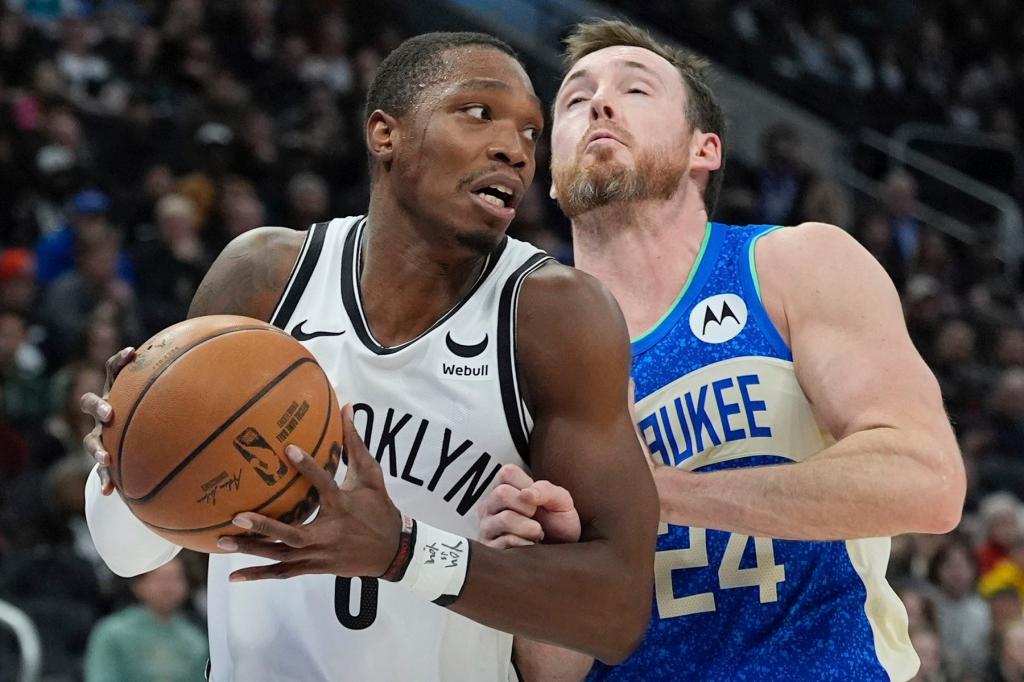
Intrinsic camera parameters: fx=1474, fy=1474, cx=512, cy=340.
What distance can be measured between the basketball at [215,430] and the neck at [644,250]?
1236 millimetres

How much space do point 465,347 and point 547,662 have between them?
2.65 ft

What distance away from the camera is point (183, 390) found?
2529 millimetres

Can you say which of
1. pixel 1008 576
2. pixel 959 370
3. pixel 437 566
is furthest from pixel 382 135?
pixel 959 370

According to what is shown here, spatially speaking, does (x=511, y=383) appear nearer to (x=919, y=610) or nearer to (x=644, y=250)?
(x=644, y=250)

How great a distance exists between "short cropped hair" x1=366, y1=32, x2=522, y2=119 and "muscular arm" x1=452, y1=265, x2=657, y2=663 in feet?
1.54

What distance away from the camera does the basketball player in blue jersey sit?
3.15 meters

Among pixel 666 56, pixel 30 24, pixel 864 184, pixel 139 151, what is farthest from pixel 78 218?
pixel 864 184

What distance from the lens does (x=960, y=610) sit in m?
8.55

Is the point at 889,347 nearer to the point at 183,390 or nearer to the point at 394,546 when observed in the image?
the point at 394,546

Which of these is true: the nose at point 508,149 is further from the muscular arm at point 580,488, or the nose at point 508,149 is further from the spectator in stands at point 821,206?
the spectator in stands at point 821,206

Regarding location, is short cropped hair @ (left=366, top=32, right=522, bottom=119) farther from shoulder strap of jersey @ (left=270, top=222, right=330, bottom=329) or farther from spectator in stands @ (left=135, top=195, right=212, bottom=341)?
spectator in stands @ (left=135, top=195, right=212, bottom=341)

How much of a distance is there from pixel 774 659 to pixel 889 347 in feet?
2.42

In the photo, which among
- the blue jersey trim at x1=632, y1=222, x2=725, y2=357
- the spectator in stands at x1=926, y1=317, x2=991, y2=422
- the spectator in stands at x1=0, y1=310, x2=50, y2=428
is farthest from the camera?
the spectator in stands at x1=926, y1=317, x2=991, y2=422

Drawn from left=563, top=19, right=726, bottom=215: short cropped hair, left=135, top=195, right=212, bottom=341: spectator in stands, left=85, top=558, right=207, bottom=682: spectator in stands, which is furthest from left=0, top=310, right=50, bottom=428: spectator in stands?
left=563, top=19, right=726, bottom=215: short cropped hair
